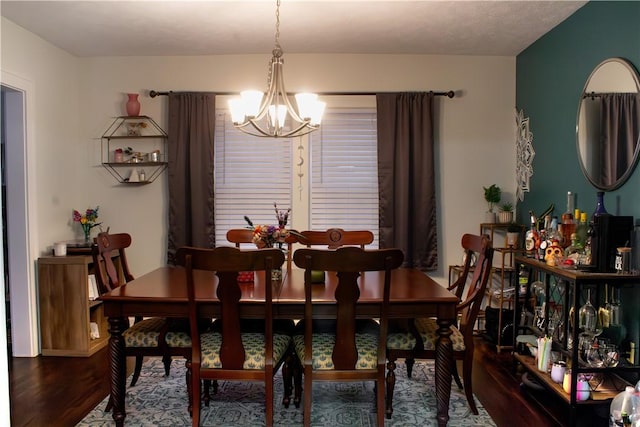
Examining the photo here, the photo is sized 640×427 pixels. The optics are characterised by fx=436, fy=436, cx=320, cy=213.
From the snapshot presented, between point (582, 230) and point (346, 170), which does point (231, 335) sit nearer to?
point (582, 230)

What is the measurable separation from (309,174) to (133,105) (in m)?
1.75

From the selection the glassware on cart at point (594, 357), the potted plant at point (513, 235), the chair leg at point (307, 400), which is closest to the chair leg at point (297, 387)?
the chair leg at point (307, 400)

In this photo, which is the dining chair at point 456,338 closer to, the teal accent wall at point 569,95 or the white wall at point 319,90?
the teal accent wall at point 569,95

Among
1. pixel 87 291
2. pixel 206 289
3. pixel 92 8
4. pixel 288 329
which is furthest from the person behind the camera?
pixel 87 291

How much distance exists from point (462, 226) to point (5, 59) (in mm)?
3998

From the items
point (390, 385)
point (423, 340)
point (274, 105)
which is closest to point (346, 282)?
point (423, 340)

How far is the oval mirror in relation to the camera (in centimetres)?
255

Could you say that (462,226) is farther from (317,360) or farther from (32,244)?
(32,244)

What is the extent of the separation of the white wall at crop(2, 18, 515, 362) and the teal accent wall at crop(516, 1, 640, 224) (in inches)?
13.9

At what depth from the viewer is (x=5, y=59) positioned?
3.20 m

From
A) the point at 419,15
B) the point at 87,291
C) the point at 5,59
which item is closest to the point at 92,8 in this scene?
the point at 5,59

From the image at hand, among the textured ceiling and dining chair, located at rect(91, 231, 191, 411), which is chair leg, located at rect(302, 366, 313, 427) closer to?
dining chair, located at rect(91, 231, 191, 411)

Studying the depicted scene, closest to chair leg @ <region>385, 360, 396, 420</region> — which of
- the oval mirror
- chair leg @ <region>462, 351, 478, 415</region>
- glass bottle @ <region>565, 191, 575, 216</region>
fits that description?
chair leg @ <region>462, 351, 478, 415</region>

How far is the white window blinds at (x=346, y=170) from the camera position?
414cm
